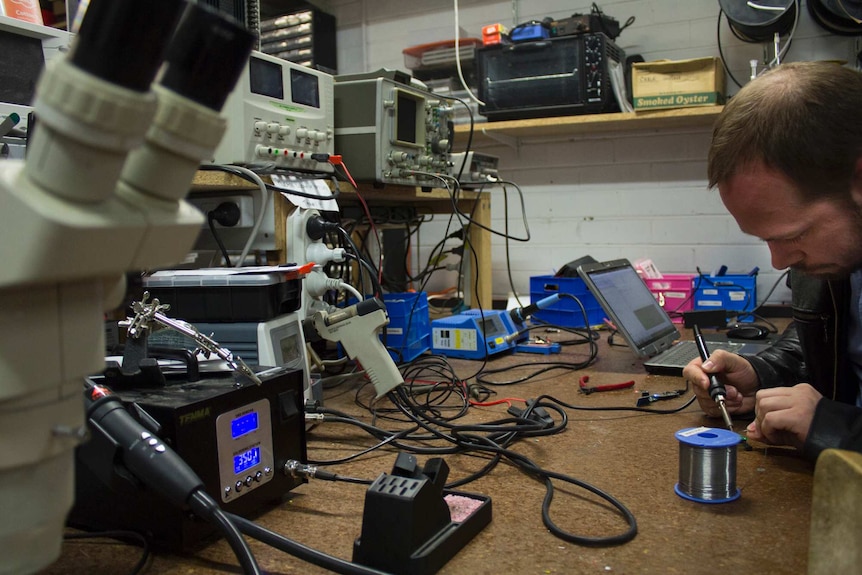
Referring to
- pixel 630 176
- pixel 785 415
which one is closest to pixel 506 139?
pixel 630 176

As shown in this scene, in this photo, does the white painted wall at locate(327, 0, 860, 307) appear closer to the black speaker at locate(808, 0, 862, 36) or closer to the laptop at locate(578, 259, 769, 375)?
the black speaker at locate(808, 0, 862, 36)

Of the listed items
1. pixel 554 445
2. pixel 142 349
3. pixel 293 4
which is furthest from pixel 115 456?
pixel 293 4

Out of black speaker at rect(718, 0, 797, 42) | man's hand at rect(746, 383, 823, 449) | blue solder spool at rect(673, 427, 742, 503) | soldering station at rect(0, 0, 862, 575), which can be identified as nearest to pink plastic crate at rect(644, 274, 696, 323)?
soldering station at rect(0, 0, 862, 575)

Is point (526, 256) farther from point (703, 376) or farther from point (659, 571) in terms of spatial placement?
point (659, 571)

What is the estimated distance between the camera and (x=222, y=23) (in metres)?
0.34

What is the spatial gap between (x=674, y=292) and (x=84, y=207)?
2.53 metres

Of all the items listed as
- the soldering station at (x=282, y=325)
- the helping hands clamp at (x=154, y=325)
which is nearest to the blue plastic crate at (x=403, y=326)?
the soldering station at (x=282, y=325)

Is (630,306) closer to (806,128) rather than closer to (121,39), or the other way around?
(806,128)

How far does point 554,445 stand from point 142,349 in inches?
24.0

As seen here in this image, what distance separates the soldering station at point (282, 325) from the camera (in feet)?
1.10

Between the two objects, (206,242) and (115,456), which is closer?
(115,456)

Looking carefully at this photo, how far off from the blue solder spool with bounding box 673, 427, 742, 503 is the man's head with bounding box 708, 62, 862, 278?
0.33 m

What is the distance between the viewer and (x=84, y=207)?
331mm

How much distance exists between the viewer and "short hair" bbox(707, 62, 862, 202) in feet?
2.97
